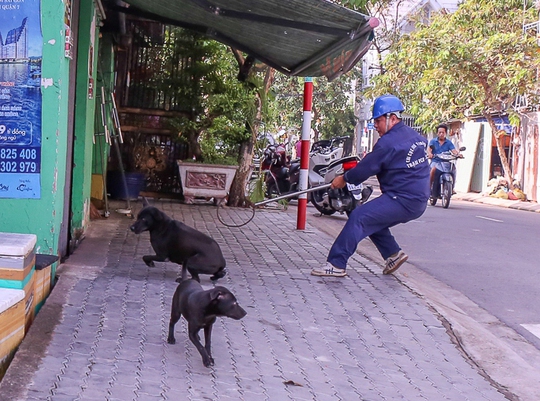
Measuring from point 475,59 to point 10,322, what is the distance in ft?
69.7

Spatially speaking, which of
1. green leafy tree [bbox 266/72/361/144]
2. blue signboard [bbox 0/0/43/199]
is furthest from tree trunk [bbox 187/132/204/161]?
green leafy tree [bbox 266/72/361/144]

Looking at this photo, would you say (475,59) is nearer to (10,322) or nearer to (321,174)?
(321,174)

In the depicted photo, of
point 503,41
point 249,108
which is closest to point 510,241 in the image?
point 249,108

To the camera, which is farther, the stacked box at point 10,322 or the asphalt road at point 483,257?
the asphalt road at point 483,257

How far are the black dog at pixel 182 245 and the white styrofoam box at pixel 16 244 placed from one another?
160 centimetres

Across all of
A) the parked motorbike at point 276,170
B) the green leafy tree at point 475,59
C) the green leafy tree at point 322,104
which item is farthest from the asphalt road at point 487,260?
the green leafy tree at point 322,104

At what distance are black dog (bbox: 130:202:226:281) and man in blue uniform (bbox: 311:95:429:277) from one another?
4.10 ft

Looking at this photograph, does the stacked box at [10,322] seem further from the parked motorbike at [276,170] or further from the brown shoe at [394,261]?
the parked motorbike at [276,170]

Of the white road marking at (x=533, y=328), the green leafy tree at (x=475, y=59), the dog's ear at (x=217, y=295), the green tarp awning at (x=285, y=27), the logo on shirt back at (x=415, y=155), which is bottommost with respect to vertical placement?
the white road marking at (x=533, y=328)

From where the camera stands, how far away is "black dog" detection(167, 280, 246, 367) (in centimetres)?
407

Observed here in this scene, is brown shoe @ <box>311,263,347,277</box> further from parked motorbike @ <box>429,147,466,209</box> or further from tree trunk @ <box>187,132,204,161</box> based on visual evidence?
parked motorbike @ <box>429,147,466,209</box>

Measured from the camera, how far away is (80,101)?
762cm

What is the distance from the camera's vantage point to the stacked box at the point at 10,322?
4.00 meters

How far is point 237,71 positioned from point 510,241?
555cm
